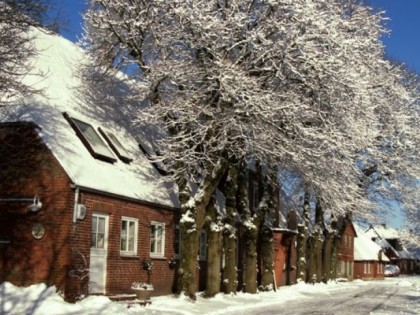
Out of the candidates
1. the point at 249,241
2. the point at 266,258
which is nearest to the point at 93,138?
the point at 249,241

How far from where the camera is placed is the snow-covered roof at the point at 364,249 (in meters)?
72.5

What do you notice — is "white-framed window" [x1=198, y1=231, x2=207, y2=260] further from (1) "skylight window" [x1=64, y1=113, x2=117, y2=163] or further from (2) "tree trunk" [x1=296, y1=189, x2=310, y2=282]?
(2) "tree trunk" [x1=296, y1=189, x2=310, y2=282]

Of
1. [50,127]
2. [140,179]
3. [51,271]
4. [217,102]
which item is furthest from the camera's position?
[140,179]

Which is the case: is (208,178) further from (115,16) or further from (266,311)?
(115,16)

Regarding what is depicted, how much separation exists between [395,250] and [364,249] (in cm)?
3574

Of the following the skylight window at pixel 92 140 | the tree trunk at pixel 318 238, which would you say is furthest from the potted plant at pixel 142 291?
the tree trunk at pixel 318 238

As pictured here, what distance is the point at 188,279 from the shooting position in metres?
20.8

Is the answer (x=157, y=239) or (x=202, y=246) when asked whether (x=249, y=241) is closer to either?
(x=202, y=246)

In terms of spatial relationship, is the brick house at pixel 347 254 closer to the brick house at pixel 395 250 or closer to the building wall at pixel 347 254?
the building wall at pixel 347 254

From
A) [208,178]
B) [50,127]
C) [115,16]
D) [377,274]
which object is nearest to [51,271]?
[50,127]

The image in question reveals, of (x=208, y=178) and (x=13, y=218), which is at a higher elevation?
(x=208, y=178)

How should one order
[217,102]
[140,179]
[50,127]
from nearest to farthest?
1. [50,127]
2. [217,102]
3. [140,179]

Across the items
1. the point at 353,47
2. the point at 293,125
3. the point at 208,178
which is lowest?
the point at 208,178

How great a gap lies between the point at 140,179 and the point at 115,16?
18.5 ft
